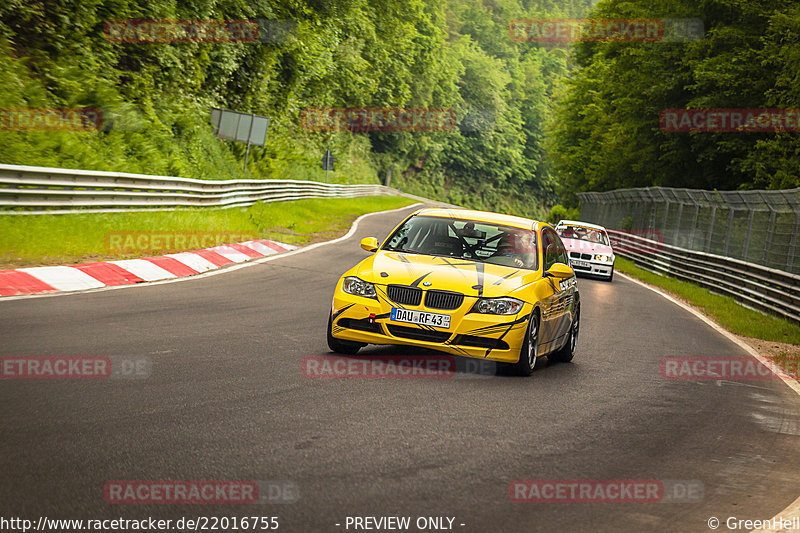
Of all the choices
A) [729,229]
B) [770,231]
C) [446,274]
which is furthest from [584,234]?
[446,274]

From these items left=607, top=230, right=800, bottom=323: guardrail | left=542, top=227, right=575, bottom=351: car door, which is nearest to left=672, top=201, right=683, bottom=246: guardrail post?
left=607, top=230, right=800, bottom=323: guardrail

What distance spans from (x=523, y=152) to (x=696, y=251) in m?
92.3

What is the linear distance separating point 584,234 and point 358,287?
1781 centimetres

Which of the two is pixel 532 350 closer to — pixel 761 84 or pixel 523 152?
pixel 761 84

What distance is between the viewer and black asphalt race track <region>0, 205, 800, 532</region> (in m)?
4.45

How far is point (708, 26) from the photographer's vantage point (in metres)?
36.4

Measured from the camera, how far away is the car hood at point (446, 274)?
26.8 feet

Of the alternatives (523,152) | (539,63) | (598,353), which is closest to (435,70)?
(523,152)

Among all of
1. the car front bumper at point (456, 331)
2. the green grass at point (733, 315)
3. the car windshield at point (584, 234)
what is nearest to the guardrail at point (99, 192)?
the car front bumper at point (456, 331)

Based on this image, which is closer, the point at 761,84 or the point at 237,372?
the point at 237,372

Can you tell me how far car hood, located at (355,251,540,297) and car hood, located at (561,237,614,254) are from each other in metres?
16.0

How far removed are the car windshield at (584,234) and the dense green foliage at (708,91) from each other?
7.31 m

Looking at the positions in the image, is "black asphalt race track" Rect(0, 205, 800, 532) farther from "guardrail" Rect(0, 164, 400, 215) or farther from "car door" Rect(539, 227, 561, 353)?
"guardrail" Rect(0, 164, 400, 215)

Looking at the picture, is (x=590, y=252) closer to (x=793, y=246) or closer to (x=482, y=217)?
(x=793, y=246)
